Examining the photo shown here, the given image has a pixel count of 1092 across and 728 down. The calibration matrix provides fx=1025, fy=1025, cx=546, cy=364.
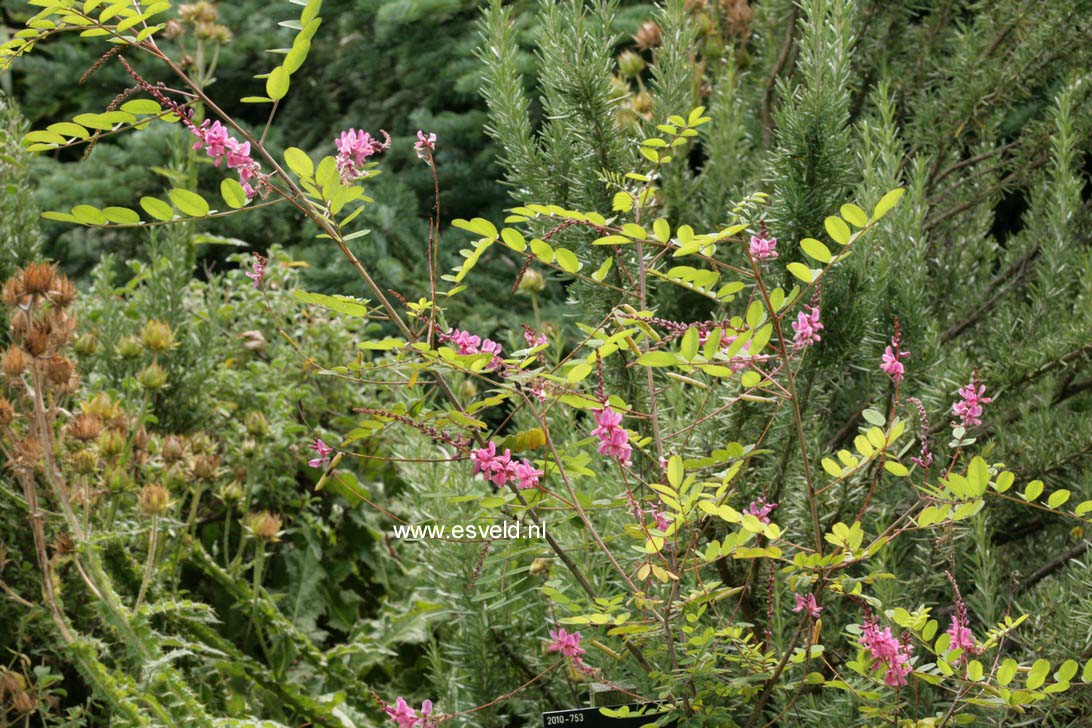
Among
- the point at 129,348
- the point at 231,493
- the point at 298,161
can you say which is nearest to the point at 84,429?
the point at 129,348

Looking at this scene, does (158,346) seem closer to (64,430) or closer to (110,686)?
(64,430)

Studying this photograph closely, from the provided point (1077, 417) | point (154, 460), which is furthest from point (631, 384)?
point (154, 460)

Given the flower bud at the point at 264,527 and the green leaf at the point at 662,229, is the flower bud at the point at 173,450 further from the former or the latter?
the green leaf at the point at 662,229

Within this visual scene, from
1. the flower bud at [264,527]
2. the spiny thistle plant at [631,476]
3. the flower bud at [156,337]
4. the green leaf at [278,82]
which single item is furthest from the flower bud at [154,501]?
the green leaf at [278,82]

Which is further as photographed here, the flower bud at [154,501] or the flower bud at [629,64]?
the flower bud at [629,64]

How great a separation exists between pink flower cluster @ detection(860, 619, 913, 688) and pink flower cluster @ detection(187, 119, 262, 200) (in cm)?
70

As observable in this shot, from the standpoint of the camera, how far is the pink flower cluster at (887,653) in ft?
3.10

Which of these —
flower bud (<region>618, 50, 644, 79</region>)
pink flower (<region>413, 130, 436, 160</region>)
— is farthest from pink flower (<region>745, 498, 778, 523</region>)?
flower bud (<region>618, 50, 644, 79</region>)

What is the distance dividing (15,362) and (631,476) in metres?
0.83

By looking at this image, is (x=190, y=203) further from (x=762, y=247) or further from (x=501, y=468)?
(x=762, y=247)

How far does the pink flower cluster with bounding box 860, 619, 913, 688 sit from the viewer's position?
94 cm

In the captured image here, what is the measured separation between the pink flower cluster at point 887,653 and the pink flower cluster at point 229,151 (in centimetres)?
70

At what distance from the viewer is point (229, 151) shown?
37.9 inches

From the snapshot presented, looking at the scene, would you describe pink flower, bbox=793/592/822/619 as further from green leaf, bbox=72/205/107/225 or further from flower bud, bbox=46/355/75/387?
flower bud, bbox=46/355/75/387
